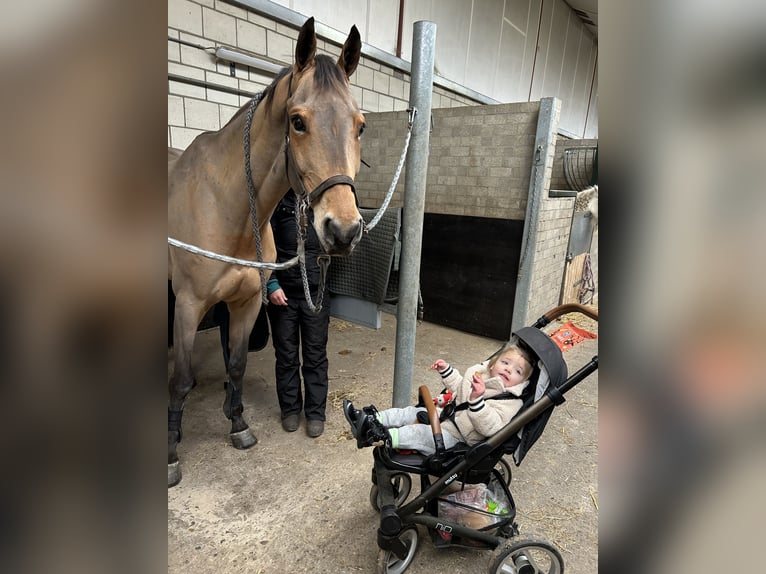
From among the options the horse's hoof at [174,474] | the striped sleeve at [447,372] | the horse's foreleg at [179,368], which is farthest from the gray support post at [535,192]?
the horse's hoof at [174,474]

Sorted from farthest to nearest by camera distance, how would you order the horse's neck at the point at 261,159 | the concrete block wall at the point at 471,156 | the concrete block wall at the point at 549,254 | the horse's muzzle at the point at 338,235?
the concrete block wall at the point at 549,254
the concrete block wall at the point at 471,156
the horse's neck at the point at 261,159
the horse's muzzle at the point at 338,235

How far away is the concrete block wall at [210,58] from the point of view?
10.7ft

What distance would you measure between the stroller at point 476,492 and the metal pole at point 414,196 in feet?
1.88

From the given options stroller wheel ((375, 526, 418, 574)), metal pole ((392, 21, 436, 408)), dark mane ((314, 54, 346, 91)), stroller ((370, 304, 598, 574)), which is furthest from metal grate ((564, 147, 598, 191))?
stroller wheel ((375, 526, 418, 574))

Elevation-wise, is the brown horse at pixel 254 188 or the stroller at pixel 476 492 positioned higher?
the brown horse at pixel 254 188

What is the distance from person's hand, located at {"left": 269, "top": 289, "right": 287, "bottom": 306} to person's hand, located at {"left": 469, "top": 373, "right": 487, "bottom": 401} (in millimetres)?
1114

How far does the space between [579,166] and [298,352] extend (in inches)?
240

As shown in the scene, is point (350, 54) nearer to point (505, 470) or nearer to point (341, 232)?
point (341, 232)

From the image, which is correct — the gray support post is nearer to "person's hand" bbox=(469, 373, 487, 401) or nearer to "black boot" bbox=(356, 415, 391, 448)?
"person's hand" bbox=(469, 373, 487, 401)

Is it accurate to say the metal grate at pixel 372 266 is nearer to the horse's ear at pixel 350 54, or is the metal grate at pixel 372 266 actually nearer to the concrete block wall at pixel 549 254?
the concrete block wall at pixel 549 254

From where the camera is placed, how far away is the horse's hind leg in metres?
2.22

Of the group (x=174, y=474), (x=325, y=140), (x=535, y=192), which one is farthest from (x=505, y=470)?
(x=535, y=192)
